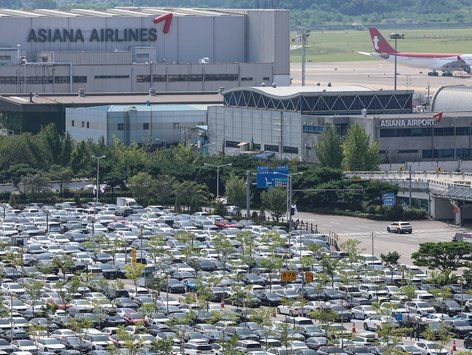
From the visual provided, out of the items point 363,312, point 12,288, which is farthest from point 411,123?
point 12,288

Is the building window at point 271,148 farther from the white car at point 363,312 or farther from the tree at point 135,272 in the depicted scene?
the white car at point 363,312

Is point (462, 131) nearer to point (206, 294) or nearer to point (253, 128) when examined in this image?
point (253, 128)

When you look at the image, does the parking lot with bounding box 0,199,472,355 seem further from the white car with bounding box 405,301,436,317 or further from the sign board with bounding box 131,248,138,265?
the sign board with bounding box 131,248,138,265

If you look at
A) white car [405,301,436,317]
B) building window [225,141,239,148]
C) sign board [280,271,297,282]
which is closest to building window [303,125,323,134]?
building window [225,141,239,148]

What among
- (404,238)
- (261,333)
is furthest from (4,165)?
(261,333)

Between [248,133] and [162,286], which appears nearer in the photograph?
[162,286]

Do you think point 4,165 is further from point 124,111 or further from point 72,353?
point 72,353
